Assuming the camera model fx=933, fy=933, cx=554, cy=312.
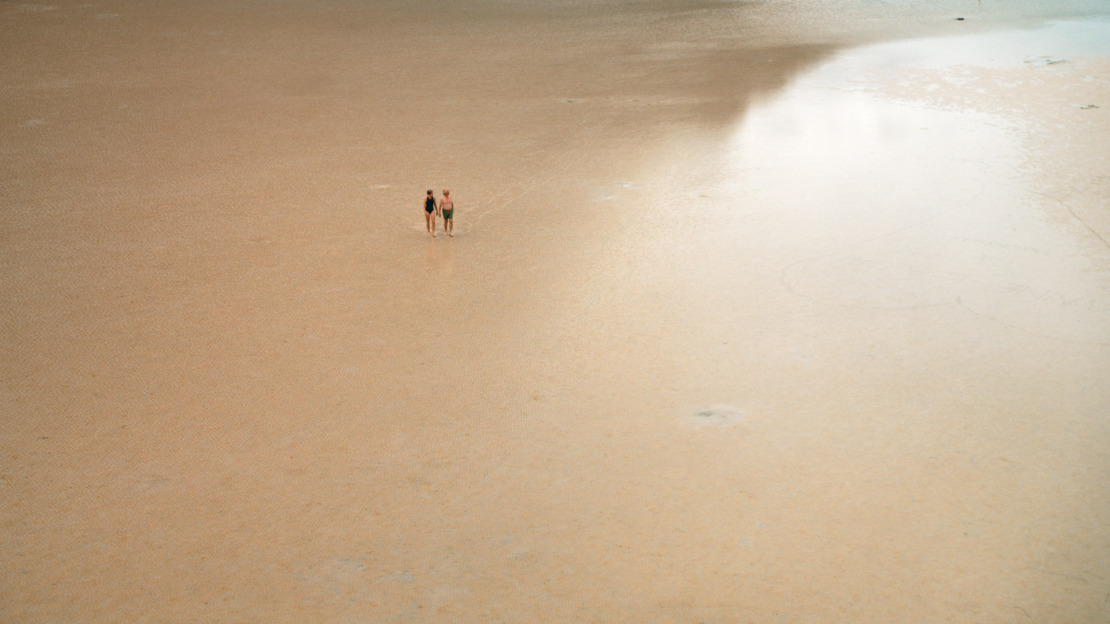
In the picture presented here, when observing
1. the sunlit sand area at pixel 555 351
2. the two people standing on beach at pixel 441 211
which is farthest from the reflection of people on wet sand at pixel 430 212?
the sunlit sand area at pixel 555 351

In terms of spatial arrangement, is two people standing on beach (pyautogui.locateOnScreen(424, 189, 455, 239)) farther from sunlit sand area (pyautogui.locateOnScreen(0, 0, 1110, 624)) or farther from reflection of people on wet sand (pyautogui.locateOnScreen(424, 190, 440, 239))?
sunlit sand area (pyautogui.locateOnScreen(0, 0, 1110, 624))

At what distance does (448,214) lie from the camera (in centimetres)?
776

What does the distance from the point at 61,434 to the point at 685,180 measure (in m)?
5.97

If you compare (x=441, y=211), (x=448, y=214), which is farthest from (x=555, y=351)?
(x=441, y=211)

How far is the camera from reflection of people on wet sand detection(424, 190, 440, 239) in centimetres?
765

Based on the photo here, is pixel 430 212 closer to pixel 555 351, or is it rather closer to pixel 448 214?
pixel 448 214

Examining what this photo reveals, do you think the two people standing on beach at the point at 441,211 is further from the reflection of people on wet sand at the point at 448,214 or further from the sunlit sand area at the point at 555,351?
the sunlit sand area at the point at 555,351

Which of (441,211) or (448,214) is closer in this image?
(448,214)

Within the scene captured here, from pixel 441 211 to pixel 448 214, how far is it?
→ 0.14m

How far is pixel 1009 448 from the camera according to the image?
509 centimetres

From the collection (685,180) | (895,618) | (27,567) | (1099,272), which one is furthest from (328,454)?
(1099,272)

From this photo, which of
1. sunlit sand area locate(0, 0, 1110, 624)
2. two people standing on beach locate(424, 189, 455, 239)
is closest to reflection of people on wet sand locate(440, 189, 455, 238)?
two people standing on beach locate(424, 189, 455, 239)

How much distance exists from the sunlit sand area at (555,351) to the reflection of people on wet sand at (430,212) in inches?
4.9

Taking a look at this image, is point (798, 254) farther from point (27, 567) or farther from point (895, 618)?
point (27, 567)
